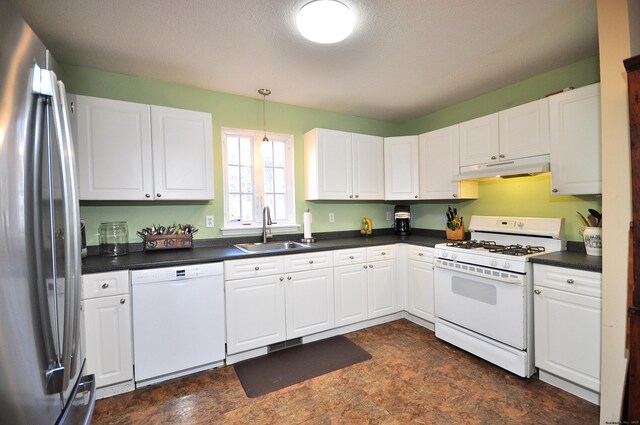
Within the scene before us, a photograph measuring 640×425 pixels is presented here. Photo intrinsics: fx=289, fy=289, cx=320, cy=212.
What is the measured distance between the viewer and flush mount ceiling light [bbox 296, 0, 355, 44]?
1.65 metres

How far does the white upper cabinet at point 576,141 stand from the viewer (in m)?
2.07

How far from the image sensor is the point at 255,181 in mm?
3188

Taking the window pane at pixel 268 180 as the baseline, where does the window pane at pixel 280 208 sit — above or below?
below

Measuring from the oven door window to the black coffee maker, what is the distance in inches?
44.4

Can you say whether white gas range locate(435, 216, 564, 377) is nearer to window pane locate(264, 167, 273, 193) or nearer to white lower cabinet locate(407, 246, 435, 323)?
white lower cabinet locate(407, 246, 435, 323)

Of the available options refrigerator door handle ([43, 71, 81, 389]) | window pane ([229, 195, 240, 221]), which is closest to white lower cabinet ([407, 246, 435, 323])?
window pane ([229, 195, 240, 221])

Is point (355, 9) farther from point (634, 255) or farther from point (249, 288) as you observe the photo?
point (249, 288)

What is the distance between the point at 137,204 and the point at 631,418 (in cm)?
341

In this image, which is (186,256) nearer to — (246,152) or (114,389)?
(114,389)

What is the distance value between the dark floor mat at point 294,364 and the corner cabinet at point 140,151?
153 cm

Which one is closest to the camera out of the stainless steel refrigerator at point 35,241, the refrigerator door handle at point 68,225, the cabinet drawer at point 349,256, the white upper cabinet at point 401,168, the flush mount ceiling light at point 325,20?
the stainless steel refrigerator at point 35,241

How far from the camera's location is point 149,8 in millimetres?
1715

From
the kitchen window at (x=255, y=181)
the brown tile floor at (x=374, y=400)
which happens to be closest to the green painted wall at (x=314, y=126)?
the kitchen window at (x=255, y=181)

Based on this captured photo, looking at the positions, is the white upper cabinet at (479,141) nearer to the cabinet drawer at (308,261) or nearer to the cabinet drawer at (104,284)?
the cabinet drawer at (308,261)
